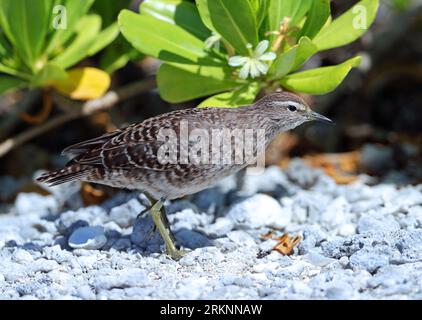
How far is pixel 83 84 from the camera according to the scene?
5160mm

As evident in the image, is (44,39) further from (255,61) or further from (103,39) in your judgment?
(255,61)

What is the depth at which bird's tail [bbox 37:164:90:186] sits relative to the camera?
174 inches

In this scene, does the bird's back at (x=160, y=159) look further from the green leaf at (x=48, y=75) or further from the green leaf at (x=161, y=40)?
the green leaf at (x=48, y=75)

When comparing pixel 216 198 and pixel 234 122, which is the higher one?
pixel 234 122

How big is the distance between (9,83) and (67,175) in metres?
0.92

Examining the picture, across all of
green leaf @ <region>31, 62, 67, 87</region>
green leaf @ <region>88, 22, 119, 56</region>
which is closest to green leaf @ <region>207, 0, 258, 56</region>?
green leaf @ <region>88, 22, 119, 56</region>

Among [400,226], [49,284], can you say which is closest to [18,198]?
[49,284]

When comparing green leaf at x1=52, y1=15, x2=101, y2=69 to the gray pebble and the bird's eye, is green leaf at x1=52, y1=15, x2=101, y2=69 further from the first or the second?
the bird's eye

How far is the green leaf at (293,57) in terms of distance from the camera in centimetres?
428

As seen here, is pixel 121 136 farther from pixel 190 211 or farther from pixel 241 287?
pixel 241 287

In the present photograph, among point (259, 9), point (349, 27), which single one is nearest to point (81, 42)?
point (259, 9)

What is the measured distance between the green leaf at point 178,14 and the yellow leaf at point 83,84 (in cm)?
58

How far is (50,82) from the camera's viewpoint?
16.7 ft
